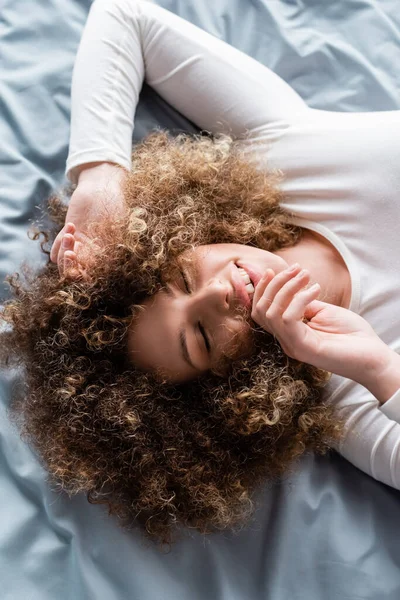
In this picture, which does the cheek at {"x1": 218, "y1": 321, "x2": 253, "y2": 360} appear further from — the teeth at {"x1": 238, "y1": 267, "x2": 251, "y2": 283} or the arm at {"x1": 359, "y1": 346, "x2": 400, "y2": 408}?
the arm at {"x1": 359, "y1": 346, "x2": 400, "y2": 408}

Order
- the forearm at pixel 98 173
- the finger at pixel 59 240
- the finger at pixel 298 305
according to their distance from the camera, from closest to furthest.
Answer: the finger at pixel 298 305, the finger at pixel 59 240, the forearm at pixel 98 173

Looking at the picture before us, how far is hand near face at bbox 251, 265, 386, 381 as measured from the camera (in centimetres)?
102

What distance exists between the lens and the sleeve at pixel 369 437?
3.77 feet

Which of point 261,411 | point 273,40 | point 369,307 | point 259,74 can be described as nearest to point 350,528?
point 261,411

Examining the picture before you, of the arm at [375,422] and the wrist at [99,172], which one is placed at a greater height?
the wrist at [99,172]

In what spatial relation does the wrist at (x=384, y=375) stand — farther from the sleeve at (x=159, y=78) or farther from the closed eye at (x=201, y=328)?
the sleeve at (x=159, y=78)

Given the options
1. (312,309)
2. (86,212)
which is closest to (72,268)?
(86,212)

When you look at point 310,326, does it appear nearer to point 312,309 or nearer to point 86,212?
point 312,309

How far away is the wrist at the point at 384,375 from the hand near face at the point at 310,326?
12 mm

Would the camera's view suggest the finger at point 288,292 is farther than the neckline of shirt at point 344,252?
No

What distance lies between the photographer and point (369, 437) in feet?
3.85

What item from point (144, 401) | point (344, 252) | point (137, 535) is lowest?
point (137, 535)

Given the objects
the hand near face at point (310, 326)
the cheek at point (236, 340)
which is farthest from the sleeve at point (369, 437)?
the cheek at point (236, 340)

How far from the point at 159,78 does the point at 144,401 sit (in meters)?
0.74
